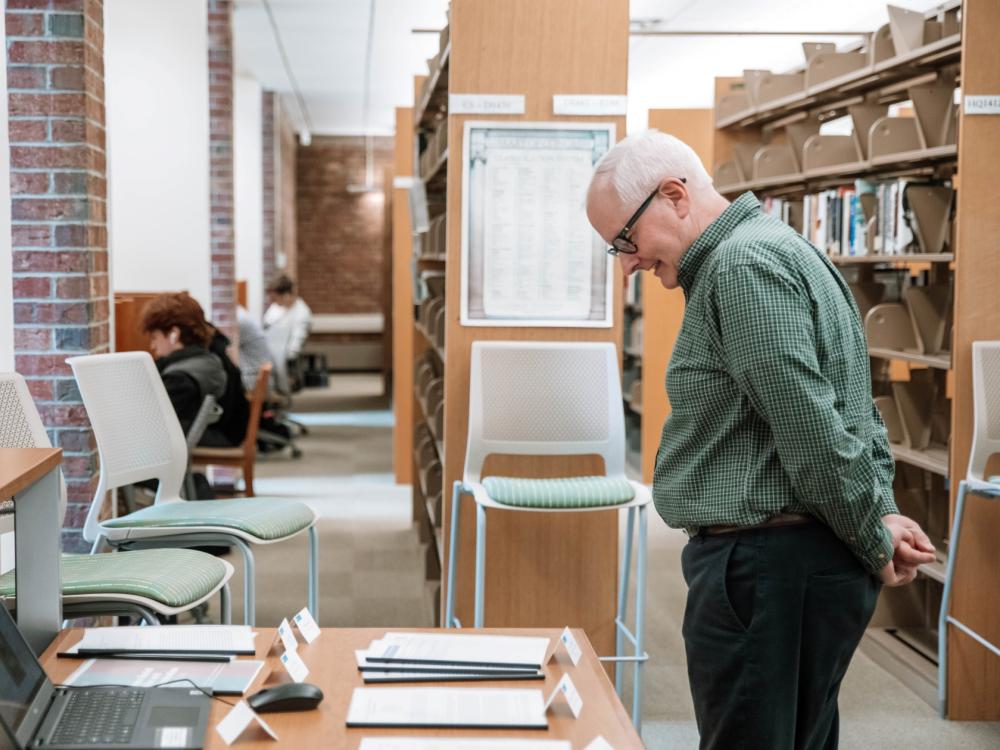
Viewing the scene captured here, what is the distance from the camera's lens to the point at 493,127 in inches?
141

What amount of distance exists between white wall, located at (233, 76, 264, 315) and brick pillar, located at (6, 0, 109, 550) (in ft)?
22.8

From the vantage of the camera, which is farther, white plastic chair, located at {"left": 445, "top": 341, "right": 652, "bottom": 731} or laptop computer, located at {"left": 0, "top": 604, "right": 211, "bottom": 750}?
white plastic chair, located at {"left": 445, "top": 341, "right": 652, "bottom": 731}

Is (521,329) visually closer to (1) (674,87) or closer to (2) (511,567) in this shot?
(2) (511,567)

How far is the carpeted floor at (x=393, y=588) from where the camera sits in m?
3.46

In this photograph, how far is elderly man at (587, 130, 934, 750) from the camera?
1.67 meters

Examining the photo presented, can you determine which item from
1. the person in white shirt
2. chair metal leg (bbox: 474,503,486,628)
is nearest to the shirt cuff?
chair metal leg (bbox: 474,503,486,628)

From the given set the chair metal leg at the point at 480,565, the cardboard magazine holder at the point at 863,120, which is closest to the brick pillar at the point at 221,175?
the cardboard magazine holder at the point at 863,120

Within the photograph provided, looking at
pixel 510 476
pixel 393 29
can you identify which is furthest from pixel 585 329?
pixel 393 29

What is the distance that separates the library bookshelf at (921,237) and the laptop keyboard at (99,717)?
8.92ft

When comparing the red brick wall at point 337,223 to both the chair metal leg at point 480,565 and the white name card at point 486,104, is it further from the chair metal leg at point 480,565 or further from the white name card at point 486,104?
the chair metal leg at point 480,565

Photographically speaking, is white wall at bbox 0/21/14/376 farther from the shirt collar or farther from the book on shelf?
the book on shelf

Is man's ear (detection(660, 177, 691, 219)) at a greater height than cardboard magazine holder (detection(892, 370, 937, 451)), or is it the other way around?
man's ear (detection(660, 177, 691, 219))

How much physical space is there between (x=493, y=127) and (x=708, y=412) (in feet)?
6.54

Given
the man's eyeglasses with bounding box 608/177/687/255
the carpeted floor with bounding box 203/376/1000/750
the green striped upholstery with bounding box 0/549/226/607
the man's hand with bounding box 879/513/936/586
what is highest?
the man's eyeglasses with bounding box 608/177/687/255
